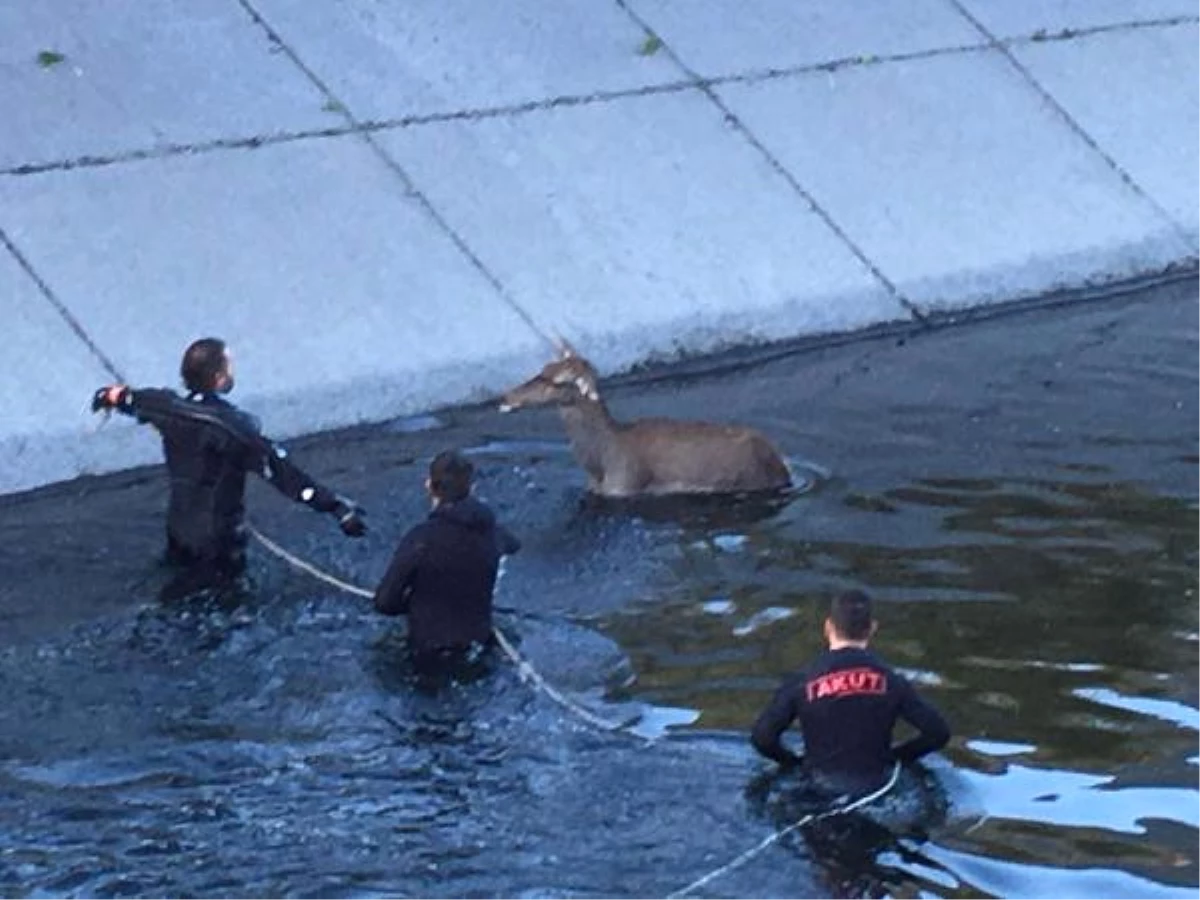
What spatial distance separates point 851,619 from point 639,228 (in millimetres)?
6888

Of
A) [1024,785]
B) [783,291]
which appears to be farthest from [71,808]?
[783,291]

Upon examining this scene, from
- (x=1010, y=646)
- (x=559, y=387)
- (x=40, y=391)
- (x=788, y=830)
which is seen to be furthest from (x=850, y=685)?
(x=40, y=391)

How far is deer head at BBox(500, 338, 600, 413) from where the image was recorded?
1351 cm

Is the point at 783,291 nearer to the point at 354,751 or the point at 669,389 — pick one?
the point at 669,389

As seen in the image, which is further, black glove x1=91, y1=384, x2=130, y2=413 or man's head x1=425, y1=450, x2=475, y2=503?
black glove x1=91, y1=384, x2=130, y2=413

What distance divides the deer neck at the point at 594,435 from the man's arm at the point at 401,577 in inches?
85.4

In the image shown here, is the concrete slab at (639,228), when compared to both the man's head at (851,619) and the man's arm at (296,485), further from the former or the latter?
the man's head at (851,619)

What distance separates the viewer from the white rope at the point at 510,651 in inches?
423

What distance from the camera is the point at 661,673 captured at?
443 inches

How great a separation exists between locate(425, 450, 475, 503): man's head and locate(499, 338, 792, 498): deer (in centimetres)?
204

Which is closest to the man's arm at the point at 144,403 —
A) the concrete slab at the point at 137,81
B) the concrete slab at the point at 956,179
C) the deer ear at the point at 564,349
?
the deer ear at the point at 564,349

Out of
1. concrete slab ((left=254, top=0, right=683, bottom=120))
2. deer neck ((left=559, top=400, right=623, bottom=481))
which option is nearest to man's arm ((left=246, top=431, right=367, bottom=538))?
deer neck ((left=559, top=400, right=623, bottom=481))

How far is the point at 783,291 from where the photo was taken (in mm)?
16234

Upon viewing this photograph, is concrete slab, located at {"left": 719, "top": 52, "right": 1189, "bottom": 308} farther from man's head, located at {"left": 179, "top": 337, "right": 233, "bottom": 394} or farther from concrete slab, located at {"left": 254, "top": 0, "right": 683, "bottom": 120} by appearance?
man's head, located at {"left": 179, "top": 337, "right": 233, "bottom": 394}
